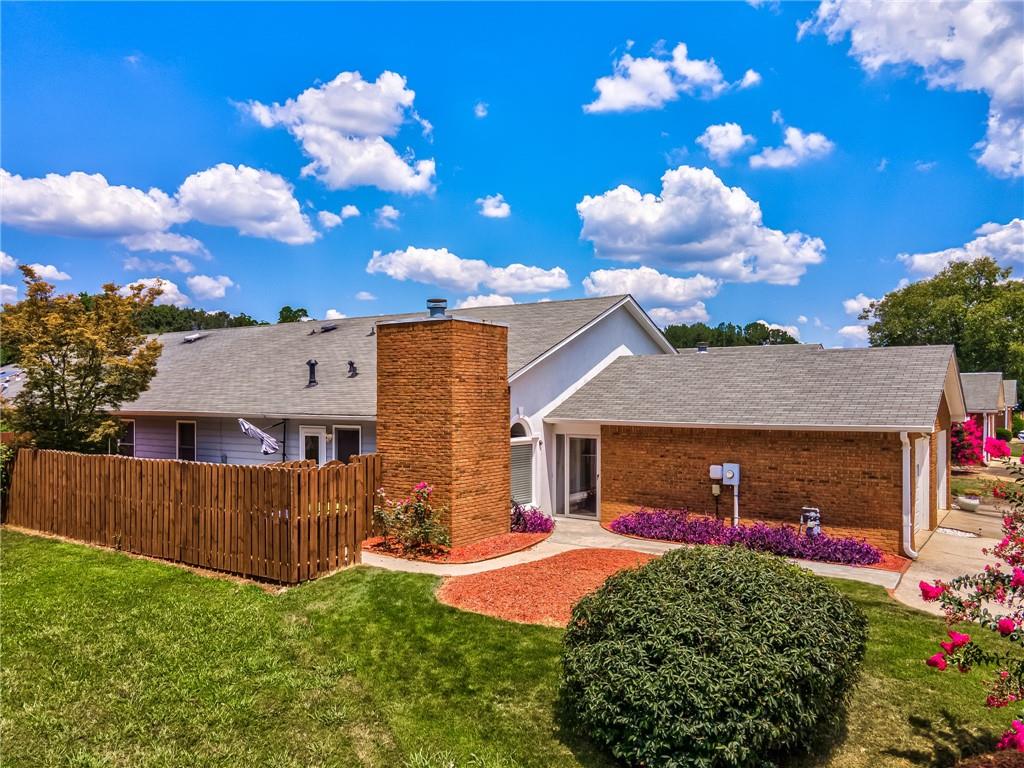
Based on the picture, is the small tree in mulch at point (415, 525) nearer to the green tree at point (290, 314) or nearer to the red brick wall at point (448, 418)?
the red brick wall at point (448, 418)

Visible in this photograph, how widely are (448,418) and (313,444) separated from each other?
5883 millimetres

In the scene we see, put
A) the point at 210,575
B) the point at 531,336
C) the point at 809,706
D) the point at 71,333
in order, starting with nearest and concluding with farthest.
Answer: the point at 809,706 → the point at 210,575 → the point at 71,333 → the point at 531,336

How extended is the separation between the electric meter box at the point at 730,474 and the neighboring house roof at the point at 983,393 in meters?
28.3

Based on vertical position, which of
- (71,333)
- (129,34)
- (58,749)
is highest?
(129,34)

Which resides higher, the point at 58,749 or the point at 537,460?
the point at 537,460

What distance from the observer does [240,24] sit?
12594mm

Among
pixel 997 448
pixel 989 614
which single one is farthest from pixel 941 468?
pixel 989 614

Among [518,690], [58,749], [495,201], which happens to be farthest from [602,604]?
[495,201]

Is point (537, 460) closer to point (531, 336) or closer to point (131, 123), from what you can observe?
point (531, 336)

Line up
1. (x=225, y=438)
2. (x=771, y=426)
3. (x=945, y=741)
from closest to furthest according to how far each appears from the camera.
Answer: (x=945, y=741) < (x=771, y=426) < (x=225, y=438)

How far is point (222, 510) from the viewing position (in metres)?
10.4

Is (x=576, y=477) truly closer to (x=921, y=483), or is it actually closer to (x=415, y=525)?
(x=415, y=525)

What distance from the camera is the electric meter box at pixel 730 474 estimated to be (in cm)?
1327

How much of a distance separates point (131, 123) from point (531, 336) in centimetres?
1075
